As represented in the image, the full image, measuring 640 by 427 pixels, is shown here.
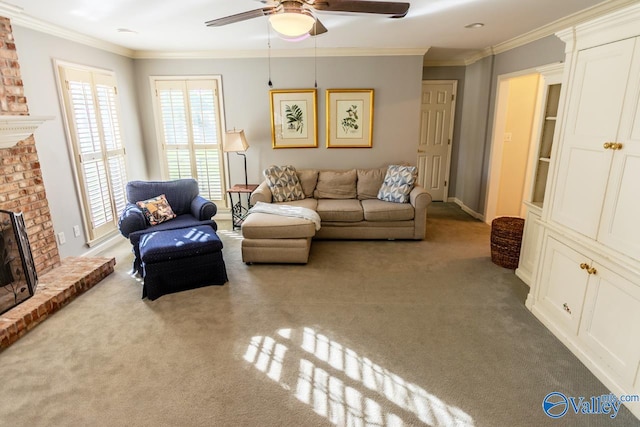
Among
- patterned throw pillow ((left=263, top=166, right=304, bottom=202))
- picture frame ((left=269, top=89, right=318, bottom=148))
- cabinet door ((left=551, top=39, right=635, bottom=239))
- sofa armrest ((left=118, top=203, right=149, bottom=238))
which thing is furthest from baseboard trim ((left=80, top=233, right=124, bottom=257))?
cabinet door ((left=551, top=39, right=635, bottom=239))

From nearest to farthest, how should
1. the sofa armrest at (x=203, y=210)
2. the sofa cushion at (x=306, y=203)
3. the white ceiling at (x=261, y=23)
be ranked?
the white ceiling at (x=261, y=23) → the sofa armrest at (x=203, y=210) → the sofa cushion at (x=306, y=203)

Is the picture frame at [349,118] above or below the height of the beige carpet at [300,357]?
above

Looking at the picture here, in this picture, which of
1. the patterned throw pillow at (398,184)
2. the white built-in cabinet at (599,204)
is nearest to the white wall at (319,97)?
the patterned throw pillow at (398,184)

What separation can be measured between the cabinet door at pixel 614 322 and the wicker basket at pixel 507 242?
1342 millimetres

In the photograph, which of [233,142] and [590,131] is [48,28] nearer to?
[233,142]

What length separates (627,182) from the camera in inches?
75.3

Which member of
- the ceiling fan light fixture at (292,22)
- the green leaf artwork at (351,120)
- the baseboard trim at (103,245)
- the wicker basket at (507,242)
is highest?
the ceiling fan light fixture at (292,22)

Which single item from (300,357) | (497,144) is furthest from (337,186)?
(300,357)

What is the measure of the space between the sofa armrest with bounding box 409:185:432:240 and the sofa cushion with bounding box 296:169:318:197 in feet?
4.50

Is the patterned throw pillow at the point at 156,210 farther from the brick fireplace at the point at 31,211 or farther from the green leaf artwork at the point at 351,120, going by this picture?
the green leaf artwork at the point at 351,120

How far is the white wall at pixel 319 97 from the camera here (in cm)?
491

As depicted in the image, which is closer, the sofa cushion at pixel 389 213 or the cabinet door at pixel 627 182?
the cabinet door at pixel 627 182

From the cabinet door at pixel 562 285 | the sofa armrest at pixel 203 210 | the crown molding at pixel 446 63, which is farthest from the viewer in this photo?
the crown molding at pixel 446 63

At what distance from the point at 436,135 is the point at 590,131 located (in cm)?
406
